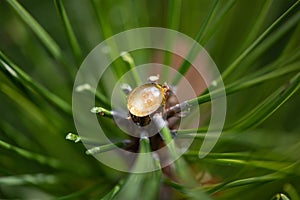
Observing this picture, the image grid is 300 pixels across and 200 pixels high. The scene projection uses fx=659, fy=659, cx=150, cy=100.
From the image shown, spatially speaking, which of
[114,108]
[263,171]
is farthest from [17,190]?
[263,171]

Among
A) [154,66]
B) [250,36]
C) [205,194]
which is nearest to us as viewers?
[205,194]

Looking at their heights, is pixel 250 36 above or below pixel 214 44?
below

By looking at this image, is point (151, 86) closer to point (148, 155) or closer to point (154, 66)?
point (148, 155)

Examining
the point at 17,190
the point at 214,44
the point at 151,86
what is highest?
the point at 214,44

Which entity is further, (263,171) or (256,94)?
(256,94)

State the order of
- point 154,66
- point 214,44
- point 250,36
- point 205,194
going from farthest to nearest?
point 214,44
point 154,66
point 250,36
point 205,194

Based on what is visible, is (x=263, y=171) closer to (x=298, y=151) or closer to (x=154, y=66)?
(x=298, y=151)
